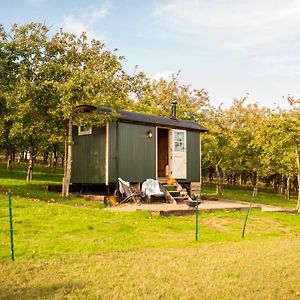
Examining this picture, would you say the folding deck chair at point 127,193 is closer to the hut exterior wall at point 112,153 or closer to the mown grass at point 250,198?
the hut exterior wall at point 112,153

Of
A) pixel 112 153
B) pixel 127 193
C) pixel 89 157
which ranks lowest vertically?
pixel 127 193

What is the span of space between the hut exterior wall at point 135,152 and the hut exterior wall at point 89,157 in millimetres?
800

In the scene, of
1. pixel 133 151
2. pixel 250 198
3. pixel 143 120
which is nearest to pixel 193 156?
pixel 143 120

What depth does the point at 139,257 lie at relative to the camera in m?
8.34

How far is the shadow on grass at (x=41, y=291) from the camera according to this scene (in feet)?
18.9

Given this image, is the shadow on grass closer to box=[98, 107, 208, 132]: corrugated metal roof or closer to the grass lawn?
the grass lawn

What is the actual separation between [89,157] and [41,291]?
13.4m

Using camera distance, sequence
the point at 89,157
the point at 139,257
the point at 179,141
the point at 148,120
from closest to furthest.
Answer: the point at 139,257
the point at 89,157
the point at 148,120
the point at 179,141

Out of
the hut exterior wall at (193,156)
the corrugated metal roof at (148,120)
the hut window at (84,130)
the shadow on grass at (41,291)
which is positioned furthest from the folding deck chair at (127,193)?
the shadow on grass at (41,291)

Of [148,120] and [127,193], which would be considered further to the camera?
[148,120]

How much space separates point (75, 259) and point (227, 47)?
45.3 feet

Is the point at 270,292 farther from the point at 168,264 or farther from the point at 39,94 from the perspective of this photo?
the point at 39,94

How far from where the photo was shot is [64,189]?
18062 millimetres

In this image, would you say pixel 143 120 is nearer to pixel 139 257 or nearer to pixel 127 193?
pixel 127 193
